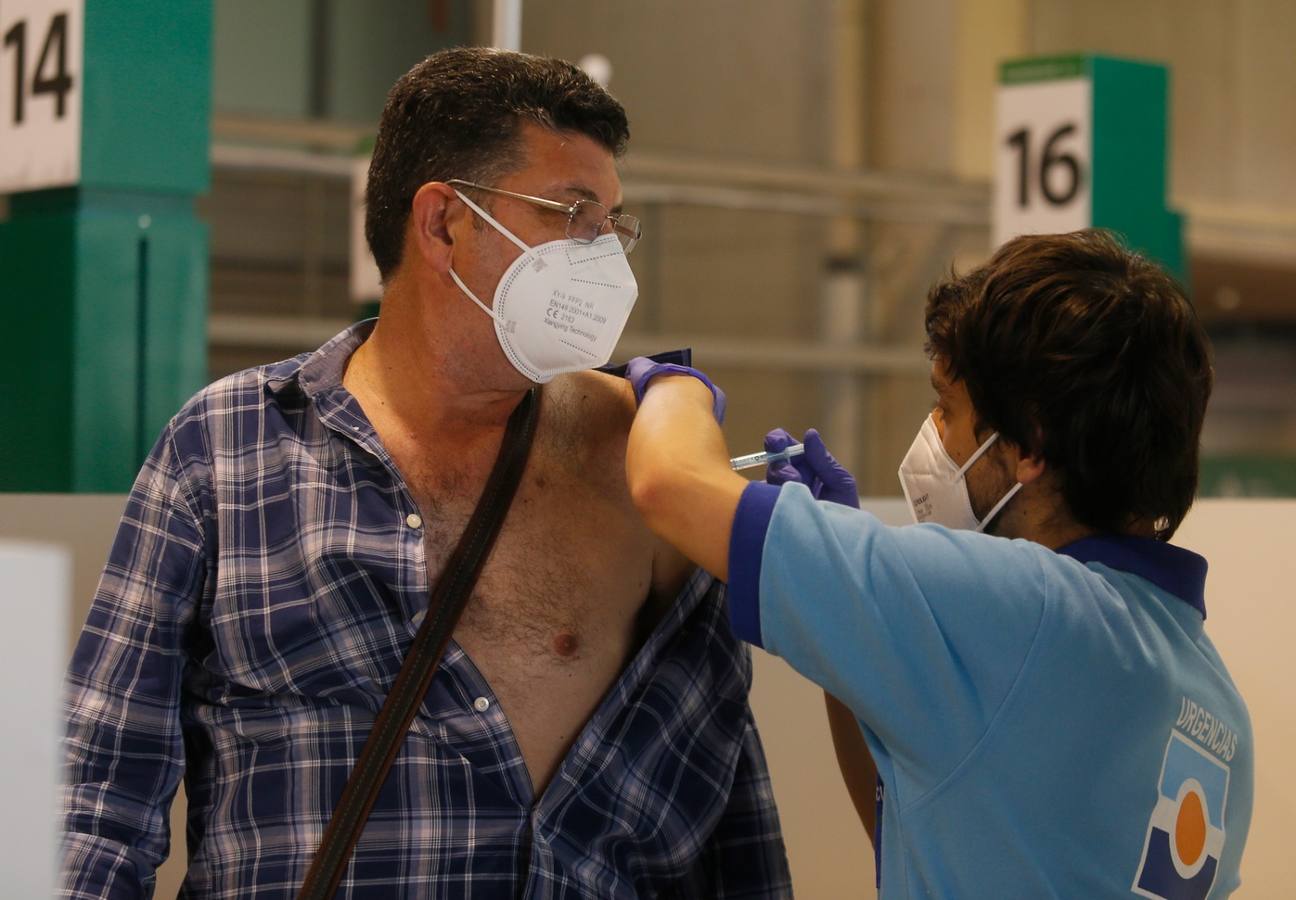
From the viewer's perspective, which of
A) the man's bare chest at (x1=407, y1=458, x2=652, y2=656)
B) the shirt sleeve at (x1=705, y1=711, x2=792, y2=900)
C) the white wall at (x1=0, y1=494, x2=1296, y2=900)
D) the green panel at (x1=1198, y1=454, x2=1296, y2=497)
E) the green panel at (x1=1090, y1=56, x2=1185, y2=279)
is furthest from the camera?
the green panel at (x1=1198, y1=454, x2=1296, y2=497)

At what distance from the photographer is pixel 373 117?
7.40 metres

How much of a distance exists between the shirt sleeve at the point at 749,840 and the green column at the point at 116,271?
0.88m

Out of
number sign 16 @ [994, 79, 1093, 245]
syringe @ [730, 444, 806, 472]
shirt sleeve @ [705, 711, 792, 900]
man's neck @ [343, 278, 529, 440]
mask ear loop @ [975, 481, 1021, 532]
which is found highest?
number sign 16 @ [994, 79, 1093, 245]

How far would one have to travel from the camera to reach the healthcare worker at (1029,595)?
1.19 m

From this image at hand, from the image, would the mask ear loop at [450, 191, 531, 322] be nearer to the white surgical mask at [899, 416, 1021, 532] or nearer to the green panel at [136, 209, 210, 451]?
the white surgical mask at [899, 416, 1021, 532]

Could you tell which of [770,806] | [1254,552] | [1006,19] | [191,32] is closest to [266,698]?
[770,806]

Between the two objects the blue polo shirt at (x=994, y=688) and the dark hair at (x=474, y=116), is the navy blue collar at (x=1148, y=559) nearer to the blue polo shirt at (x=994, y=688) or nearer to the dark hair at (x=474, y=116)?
the blue polo shirt at (x=994, y=688)

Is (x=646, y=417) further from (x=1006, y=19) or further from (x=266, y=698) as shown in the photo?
(x=1006, y=19)

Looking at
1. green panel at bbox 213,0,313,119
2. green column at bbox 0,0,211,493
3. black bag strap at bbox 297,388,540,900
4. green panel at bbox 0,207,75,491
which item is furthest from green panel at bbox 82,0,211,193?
green panel at bbox 213,0,313,119

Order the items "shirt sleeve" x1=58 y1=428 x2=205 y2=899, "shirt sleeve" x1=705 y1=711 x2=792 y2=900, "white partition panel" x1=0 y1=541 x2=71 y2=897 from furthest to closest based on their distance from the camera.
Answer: "shirt sleeve" x1=705 y1=711 x2=792 y2=900
"shirt sleeve" x1=58 y1=428 x2=205 y2=899
"white partition panel" x1=0 y1=541 x2=71 y2=897

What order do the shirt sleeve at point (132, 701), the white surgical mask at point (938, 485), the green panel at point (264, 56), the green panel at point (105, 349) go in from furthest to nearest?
the green panel at point (264, 56)
the green panel at point (105, 349)
the shirt sleeve at point (132, 701)
the white surgical mask at point (938, 485)

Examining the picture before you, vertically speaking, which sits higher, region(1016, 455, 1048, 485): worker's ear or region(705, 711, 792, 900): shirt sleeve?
region(1016, 455, 1048, 485): worker's ear

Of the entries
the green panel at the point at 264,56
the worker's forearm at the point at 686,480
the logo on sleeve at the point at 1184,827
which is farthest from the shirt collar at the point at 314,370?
the green panel at the point at 264,56

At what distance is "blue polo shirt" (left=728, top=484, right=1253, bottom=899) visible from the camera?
1187 millimetres
